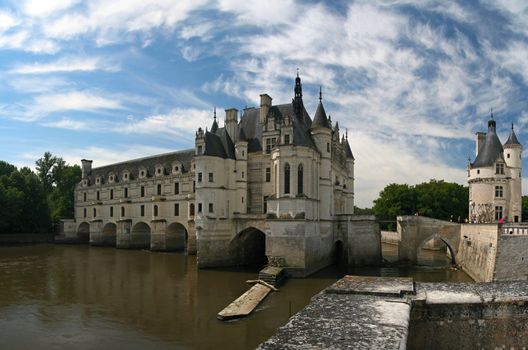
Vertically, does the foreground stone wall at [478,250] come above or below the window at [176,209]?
below

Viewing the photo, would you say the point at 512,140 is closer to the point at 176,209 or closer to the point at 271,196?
the point at 271,196

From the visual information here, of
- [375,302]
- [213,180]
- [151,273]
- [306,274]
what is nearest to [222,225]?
[213,180]

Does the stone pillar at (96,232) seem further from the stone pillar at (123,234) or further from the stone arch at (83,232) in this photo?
the stone pillar at (123,234)

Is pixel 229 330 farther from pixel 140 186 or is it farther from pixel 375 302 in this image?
pixel 140 186

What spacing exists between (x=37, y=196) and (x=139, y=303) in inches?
1784

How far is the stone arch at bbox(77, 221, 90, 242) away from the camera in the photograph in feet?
183

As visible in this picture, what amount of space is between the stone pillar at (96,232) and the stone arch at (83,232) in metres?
4.79

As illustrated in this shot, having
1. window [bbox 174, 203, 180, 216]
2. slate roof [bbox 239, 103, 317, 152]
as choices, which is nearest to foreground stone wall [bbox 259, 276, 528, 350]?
slate roof [bbox 239, 103, 317, 152]

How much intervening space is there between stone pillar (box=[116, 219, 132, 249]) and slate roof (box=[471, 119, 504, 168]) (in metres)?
36.7

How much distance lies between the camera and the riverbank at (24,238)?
2072 inches

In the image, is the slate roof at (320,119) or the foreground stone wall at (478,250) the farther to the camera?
the slate roof at (320,119)

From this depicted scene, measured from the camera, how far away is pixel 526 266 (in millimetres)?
18531

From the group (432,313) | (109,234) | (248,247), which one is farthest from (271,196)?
(109,234)

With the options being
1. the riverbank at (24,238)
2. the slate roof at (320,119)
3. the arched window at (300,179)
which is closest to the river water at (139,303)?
the arched window at (300,179)
